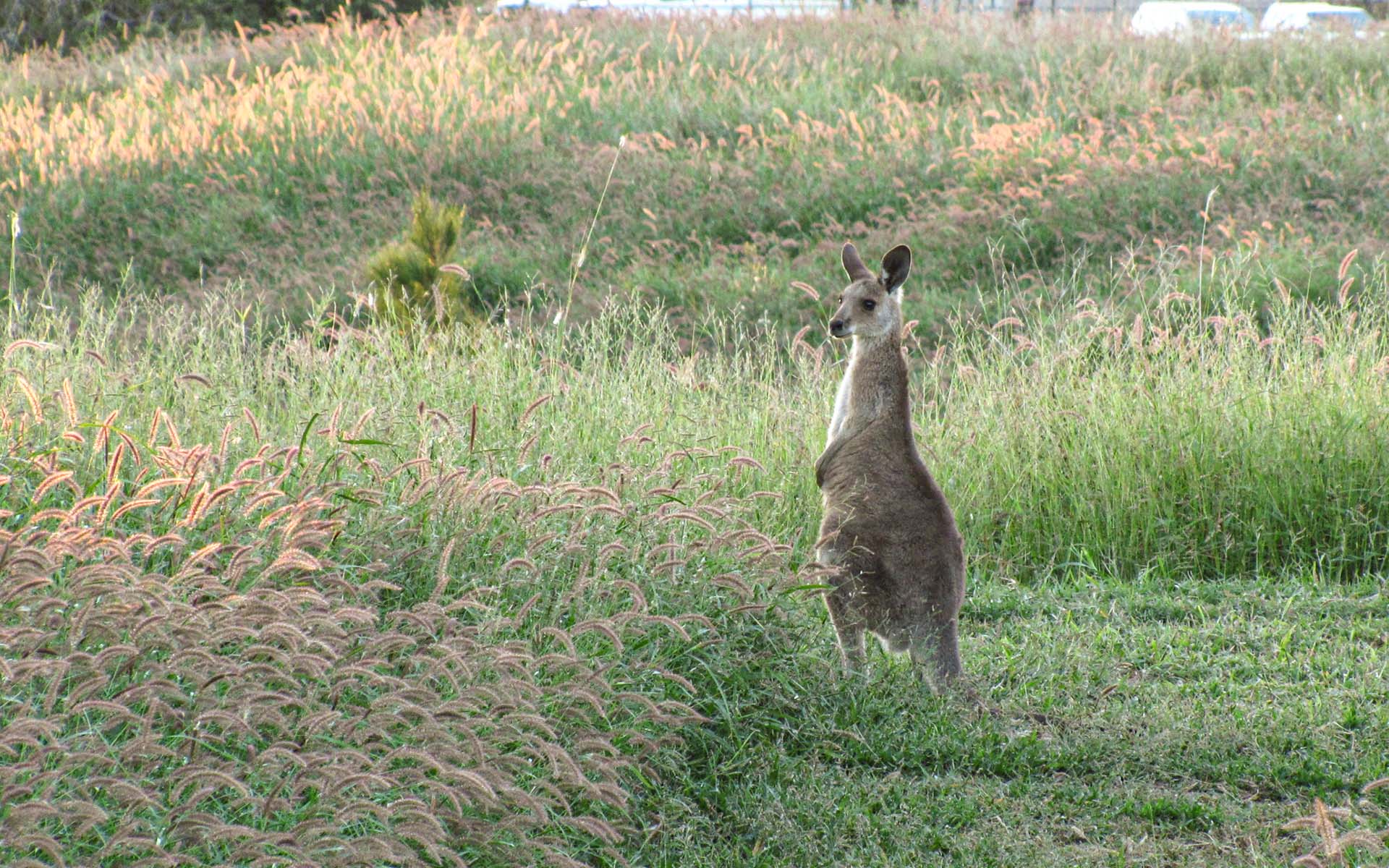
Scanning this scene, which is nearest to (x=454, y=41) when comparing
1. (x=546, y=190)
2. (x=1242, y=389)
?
(x=546, y=190)

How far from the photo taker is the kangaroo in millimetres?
5910

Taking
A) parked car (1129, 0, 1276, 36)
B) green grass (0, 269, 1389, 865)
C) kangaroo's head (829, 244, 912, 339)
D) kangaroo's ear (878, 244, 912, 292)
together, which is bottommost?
green grass (0, 269, 1389, 865)

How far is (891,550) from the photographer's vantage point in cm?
593

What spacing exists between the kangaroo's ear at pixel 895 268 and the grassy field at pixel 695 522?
1.26 m

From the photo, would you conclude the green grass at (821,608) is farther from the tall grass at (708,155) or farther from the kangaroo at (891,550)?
the tall grass at (708,155)

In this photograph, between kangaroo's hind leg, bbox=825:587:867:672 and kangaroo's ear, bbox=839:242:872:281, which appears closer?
kangaroo's hind leg, bbox=825:587:867:672

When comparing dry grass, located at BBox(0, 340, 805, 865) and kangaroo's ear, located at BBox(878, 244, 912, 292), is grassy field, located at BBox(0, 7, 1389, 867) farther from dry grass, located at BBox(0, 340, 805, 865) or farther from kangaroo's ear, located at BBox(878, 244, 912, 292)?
kangaroo's ear, located at BBox(878, 244, 912, 292)

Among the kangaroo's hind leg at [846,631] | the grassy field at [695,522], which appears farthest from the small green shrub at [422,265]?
the kangaroo's hind leg at [846,631]

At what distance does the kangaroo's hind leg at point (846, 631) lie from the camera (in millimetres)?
5965

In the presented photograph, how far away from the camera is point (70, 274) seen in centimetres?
1700

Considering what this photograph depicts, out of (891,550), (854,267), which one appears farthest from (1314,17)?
(891,550)

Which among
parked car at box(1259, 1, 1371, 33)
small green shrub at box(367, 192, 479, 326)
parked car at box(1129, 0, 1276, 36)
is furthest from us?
parked car at box(1129, 0, 1276, 36)

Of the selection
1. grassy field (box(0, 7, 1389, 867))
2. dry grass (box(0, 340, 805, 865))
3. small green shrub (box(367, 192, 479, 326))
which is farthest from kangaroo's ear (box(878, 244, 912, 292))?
small green shrub (box(367, 192, 479, 326))

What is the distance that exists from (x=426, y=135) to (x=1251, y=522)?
1343 cm
